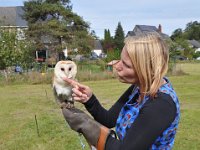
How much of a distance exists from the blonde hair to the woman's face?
0.02m

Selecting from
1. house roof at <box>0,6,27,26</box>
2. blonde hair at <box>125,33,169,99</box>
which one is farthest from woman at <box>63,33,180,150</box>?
house roof at <box>0,6,27,26</box>

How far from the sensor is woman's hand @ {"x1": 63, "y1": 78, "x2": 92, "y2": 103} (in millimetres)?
1539

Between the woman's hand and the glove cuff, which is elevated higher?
the woman's hand

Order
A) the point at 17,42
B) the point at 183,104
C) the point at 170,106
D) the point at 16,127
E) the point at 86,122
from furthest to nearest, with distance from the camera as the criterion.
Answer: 1. the point at 17,42
2. the point at 183,104
3. the point at 16,127
4. the point at 86,122
5. the point at 170,106

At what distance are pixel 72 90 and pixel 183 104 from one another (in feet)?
24.9

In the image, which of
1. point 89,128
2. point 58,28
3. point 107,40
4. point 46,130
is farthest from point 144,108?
point 107,40

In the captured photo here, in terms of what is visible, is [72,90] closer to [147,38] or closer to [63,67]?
[63,67]

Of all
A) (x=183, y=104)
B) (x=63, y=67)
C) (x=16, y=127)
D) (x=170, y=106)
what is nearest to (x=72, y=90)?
(x=63, y=67)

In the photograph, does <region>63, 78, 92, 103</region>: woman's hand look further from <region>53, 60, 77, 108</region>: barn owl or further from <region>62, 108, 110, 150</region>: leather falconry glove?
<region>62, 108, 110, 150</region>: leather falconry glove

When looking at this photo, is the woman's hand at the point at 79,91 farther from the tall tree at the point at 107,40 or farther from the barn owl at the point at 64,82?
the tall tree at the point at 107,40

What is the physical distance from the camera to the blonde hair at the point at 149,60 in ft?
3.80

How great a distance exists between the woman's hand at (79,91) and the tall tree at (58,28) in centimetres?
2236

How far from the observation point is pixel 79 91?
63.6 inches

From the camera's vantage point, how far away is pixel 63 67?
1.52 meters
